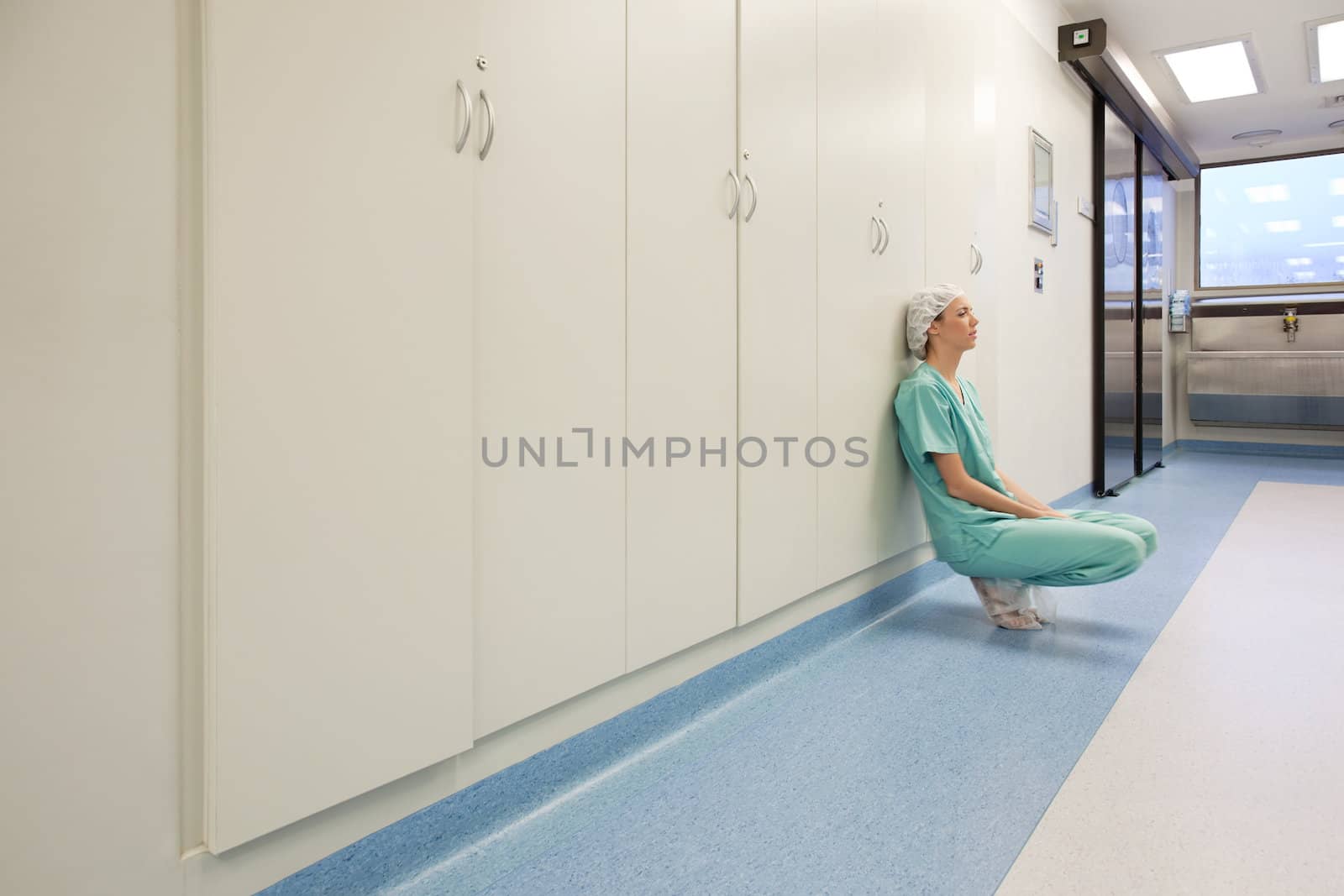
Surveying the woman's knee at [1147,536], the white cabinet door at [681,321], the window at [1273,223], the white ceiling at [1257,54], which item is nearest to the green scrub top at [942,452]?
the woman's knee at [1147,536]

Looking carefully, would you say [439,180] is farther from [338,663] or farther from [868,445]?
[868,445]

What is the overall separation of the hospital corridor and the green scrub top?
2 cm

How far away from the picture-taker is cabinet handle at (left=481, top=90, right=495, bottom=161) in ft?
5.16

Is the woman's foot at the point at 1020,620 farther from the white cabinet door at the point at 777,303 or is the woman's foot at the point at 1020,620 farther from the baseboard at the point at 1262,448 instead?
the baseboard at the point at 1262,448

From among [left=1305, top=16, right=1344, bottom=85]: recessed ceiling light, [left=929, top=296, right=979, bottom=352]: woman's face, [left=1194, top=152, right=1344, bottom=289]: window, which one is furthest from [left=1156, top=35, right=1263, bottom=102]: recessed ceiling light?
[left=929, top=296, right=979, bottom=352]: woman's face

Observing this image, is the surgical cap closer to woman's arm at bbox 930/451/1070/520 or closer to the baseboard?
woman's arm at bbox 930/451/1070/520

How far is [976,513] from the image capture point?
9.87 feet

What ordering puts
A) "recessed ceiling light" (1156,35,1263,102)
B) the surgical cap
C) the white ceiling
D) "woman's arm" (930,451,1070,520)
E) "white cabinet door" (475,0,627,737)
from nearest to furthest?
"white cabinet door" (475,0,627,737), "woman's arm" (930,451,1070,520), the surgical cap, the white ceiling, "recessed ceiling light" (1156,35,1263,102)

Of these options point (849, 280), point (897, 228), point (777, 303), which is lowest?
point (777, 303)

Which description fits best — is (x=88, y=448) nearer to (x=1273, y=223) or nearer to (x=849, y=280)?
(x=849, y=280)

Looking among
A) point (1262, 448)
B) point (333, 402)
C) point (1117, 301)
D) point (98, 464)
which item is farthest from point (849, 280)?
point (1262, 448)

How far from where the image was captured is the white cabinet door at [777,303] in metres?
2.34

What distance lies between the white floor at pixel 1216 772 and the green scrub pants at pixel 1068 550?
332 mm

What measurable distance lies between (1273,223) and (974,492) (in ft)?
26.1
